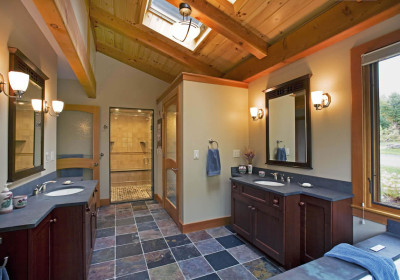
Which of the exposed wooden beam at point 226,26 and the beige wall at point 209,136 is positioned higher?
the exposed wooden beam at point 226,26

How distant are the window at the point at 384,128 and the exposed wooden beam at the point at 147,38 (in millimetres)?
2449

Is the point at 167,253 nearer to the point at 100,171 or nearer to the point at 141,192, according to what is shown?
the point at 100,171

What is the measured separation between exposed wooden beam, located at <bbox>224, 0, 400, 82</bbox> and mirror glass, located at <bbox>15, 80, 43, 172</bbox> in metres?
2.82

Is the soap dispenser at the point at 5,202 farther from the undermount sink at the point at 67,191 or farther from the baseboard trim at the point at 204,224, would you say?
the baseboard trim at the point at 204,224

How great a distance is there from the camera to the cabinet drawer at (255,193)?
2.27 meters

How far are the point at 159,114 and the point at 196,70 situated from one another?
140cm

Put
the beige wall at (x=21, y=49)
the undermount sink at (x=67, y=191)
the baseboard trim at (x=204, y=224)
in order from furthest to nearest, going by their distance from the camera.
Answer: the baseboard trim at (x=204, y=224) → the undermount sink at (x=67, y=191) → the beige wall at (x=21, y=49)

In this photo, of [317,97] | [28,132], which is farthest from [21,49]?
[317,97]

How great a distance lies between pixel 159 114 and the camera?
4.46 m

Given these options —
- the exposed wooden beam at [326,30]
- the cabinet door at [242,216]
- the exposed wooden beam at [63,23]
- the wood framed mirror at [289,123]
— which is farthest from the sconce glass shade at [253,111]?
the exposed wooden beam at [63,23]

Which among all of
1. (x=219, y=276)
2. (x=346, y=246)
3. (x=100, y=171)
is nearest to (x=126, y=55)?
(x=100, y=171)

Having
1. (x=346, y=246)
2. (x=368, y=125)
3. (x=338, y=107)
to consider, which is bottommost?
(x=346, y=246)

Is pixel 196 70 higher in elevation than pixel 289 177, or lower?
higher

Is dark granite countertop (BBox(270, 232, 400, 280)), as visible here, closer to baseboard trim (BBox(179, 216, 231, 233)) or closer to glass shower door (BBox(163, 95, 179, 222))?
baseboard trim (BBox(179, 216, 231, 233))
